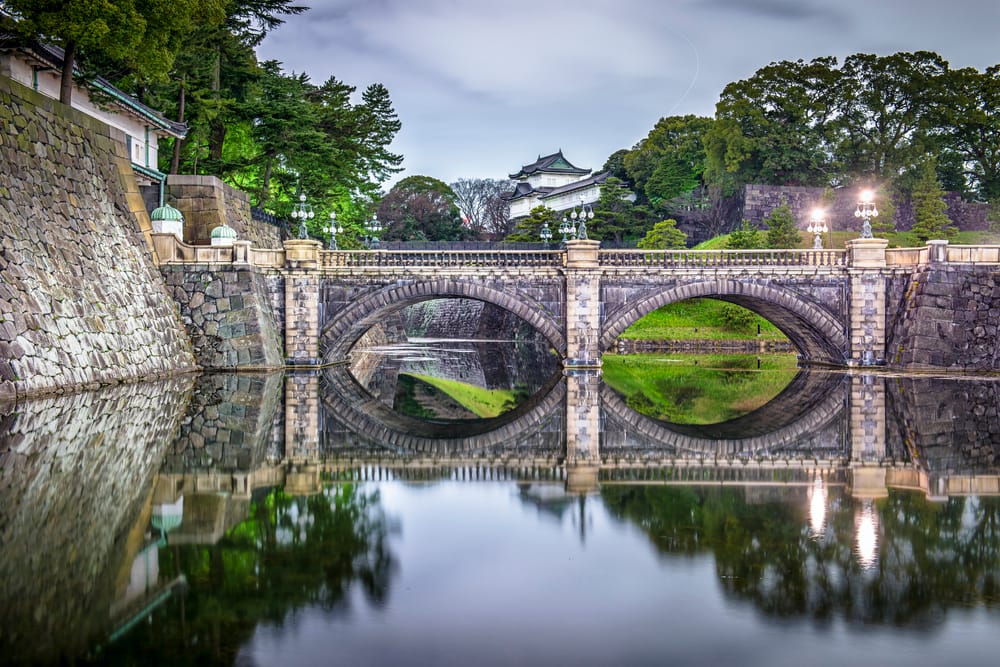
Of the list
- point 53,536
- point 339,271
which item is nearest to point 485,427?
point 53,536

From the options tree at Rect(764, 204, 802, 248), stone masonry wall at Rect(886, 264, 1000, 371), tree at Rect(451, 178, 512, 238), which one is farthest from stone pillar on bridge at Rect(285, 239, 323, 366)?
tree at Rect(451, 178, 512, 238)

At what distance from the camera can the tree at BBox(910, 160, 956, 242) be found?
5294 centimetres

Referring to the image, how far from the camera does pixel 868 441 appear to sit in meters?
16.4

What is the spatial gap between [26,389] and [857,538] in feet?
58.6

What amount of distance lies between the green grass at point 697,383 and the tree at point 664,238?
11548 mm

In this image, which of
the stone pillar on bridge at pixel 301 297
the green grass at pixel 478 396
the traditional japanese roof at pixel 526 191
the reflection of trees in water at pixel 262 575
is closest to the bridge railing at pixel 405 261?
the stone pillar on bridge at pixel 301 297

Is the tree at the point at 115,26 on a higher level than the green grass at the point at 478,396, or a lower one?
higher

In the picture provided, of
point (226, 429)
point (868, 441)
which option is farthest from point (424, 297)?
point (868, 441)

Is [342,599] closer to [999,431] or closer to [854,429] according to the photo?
[854,429]

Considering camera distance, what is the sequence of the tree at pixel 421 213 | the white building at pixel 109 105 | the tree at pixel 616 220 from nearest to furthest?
the white building at pixel 109 105
the tree at pixel 616 220
the tree at pixel 421 213

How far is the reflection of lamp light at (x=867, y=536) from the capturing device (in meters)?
8.50

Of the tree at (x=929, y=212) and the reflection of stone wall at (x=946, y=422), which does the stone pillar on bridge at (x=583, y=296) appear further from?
the tree at (x=929, y=212)

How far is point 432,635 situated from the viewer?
6609mm

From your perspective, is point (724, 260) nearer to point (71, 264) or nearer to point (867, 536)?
point (71, 264)
